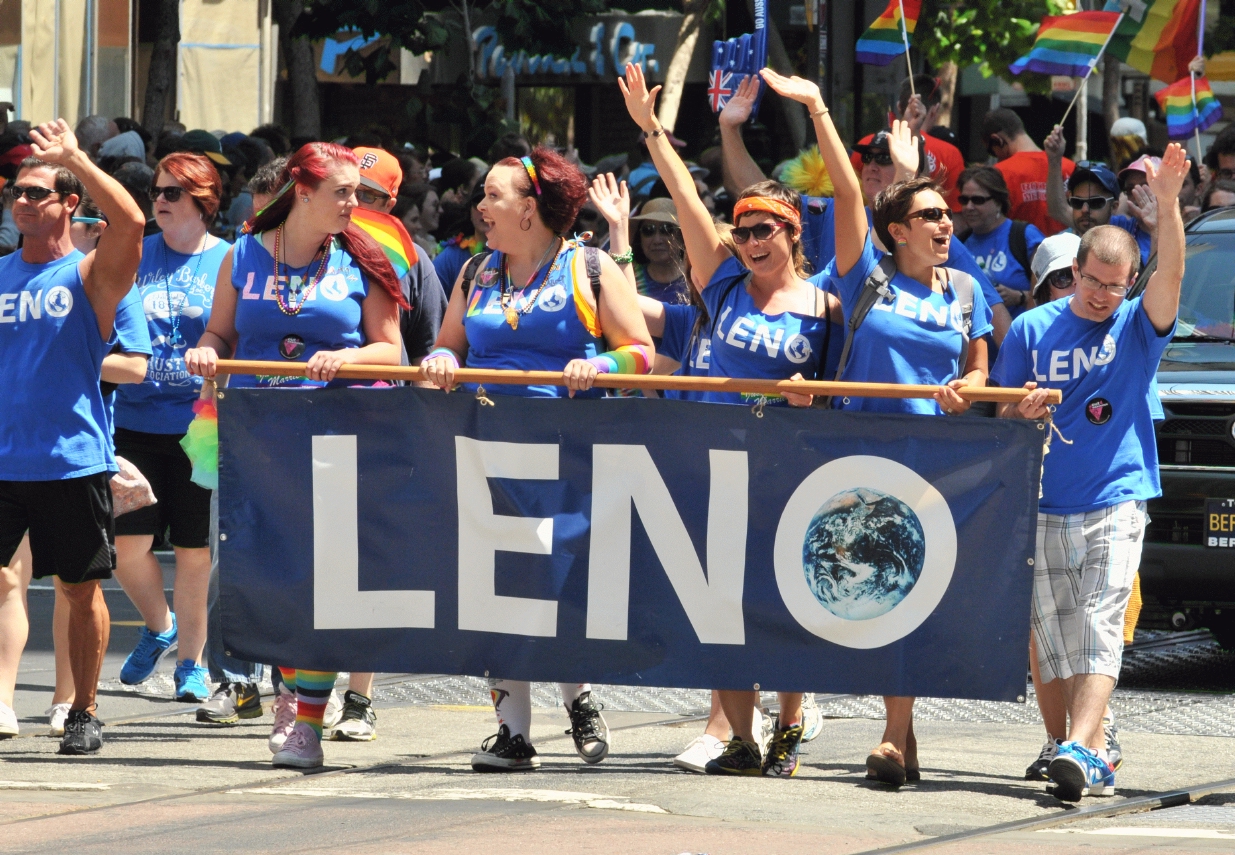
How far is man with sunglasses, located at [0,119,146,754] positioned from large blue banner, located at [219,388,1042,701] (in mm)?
580

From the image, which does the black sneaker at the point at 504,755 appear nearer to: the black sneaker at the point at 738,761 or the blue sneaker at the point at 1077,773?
the black sneaker at the point at 738,761

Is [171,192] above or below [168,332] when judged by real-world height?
above

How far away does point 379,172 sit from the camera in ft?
26.5

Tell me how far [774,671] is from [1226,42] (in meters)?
27.2

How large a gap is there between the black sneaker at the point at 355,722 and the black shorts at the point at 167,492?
49.1 inches

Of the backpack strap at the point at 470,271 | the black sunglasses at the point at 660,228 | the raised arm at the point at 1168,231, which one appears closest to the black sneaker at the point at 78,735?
the backpack strap at the point at 470,271

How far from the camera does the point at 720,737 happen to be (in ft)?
22.6

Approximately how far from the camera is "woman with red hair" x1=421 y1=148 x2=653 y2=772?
6.74 m

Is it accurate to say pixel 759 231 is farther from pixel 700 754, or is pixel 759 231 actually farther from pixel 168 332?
pixel 168 332

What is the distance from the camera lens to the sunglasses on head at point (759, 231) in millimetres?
6488

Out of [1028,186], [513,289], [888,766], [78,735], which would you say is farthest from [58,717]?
[1028,186]

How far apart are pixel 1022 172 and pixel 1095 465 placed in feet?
22.5

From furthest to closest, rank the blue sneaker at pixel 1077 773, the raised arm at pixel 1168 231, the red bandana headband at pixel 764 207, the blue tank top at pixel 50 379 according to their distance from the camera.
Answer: the blue tank top at pixel 50 379 < the red bandana headband at pixel 764 207 < the raised arm at pixel 1168 231 < the blue sneaker at pixel 1077 773

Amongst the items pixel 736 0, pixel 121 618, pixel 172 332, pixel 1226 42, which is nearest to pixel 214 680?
pixel 172 332
